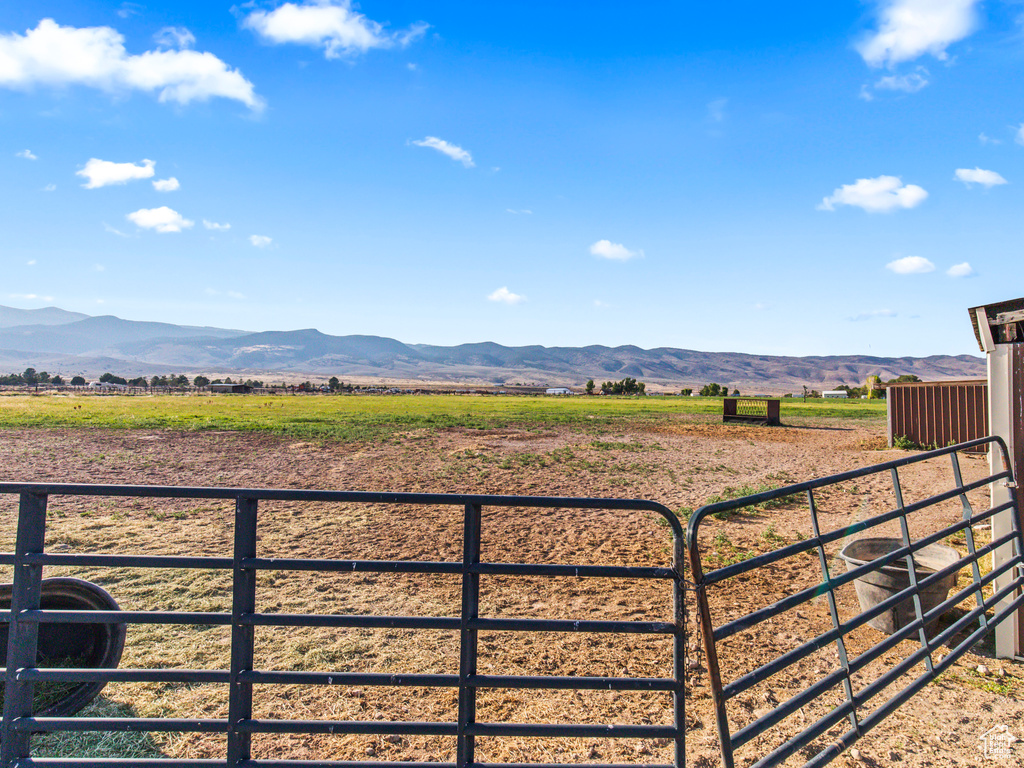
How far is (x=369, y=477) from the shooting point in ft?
49.4

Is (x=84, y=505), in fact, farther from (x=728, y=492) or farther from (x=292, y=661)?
(x=728, y=492)

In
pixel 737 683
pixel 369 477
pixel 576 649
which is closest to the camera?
pixel 737 683

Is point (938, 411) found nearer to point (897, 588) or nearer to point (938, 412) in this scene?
point (938, 412)

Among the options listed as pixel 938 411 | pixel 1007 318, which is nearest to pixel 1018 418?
pixel 1007 318

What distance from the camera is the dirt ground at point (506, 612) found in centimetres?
380

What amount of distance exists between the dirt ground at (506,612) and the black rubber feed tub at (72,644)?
224mm

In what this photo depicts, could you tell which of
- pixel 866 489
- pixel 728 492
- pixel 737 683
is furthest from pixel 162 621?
pixel 866 489

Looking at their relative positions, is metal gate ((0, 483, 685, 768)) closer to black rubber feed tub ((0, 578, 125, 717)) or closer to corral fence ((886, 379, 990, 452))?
black rubber feed tub ((0, 578, 125, 717))

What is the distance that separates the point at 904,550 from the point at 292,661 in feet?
15.3

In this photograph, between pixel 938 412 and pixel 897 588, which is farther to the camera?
pixel 938 412

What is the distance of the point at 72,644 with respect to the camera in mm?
4246

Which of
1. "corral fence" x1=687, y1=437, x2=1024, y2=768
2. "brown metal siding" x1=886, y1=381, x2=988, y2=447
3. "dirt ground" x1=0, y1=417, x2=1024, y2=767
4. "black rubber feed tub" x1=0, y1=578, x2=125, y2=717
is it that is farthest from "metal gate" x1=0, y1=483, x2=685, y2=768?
"brown metal siding" x1=886, y1=381, x2=988, y2=447

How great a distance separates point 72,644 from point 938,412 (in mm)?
23276

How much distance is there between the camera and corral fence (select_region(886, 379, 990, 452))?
18.8 m
